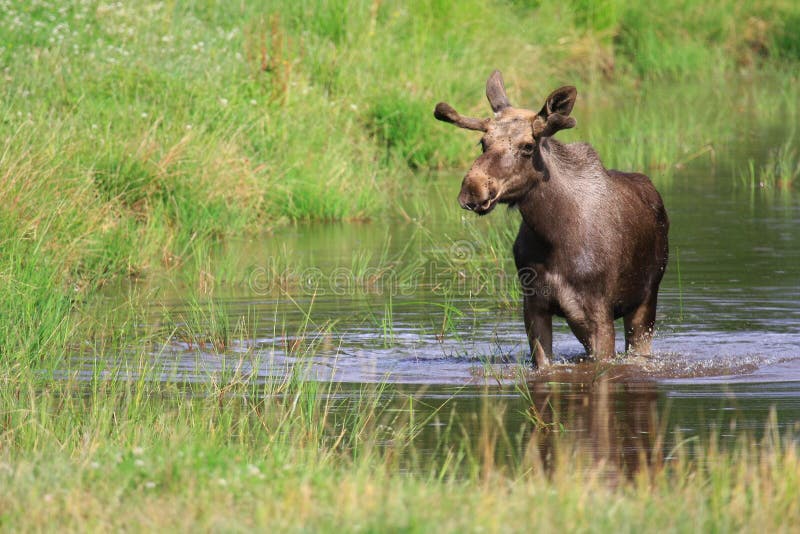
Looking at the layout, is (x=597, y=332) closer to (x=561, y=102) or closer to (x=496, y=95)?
(x=561, y=102)

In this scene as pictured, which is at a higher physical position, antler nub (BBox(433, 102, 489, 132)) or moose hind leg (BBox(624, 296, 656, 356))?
antler nub (BBox(433, 102, 489, 132))

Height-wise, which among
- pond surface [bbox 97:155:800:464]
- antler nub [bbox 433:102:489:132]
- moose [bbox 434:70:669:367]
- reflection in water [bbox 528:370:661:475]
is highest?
antler nub [bbox 433:102:489:132]

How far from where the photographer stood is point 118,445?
6.62 metres

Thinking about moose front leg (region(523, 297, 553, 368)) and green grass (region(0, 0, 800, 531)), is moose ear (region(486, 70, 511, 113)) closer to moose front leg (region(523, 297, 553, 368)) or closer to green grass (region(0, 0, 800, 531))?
moose front leg (region(523, 297, 553, 368))

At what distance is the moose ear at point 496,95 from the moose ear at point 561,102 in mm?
389

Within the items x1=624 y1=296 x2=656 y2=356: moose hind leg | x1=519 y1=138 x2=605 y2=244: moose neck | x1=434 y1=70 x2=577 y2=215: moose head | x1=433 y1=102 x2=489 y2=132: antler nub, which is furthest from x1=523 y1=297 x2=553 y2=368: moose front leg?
x1=433 y1=102 x2=489 y2=132: antler nub

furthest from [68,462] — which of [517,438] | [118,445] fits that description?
[517,438]

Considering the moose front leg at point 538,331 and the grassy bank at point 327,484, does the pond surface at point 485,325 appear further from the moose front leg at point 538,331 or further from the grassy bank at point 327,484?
the grassy bank at point 327,484

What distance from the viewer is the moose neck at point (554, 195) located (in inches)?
355

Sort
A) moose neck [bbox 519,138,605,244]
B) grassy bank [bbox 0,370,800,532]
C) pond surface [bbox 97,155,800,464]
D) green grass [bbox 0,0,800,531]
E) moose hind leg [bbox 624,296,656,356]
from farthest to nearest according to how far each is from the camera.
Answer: moose hind leg [bbox 624,296,656,356]
moose neck [bbox 519,138,605,244]
pond surface [bbox 97,155,800,464]
green grass [bbox 0,0,800,531]
grassy bank [bbox 0,370,800,532]

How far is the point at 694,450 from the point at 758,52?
2670 centimetres

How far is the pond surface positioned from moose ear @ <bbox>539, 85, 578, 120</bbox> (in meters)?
1.58

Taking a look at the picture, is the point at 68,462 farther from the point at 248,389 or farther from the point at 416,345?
the point at 416,345

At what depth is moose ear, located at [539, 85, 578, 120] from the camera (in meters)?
8.69
